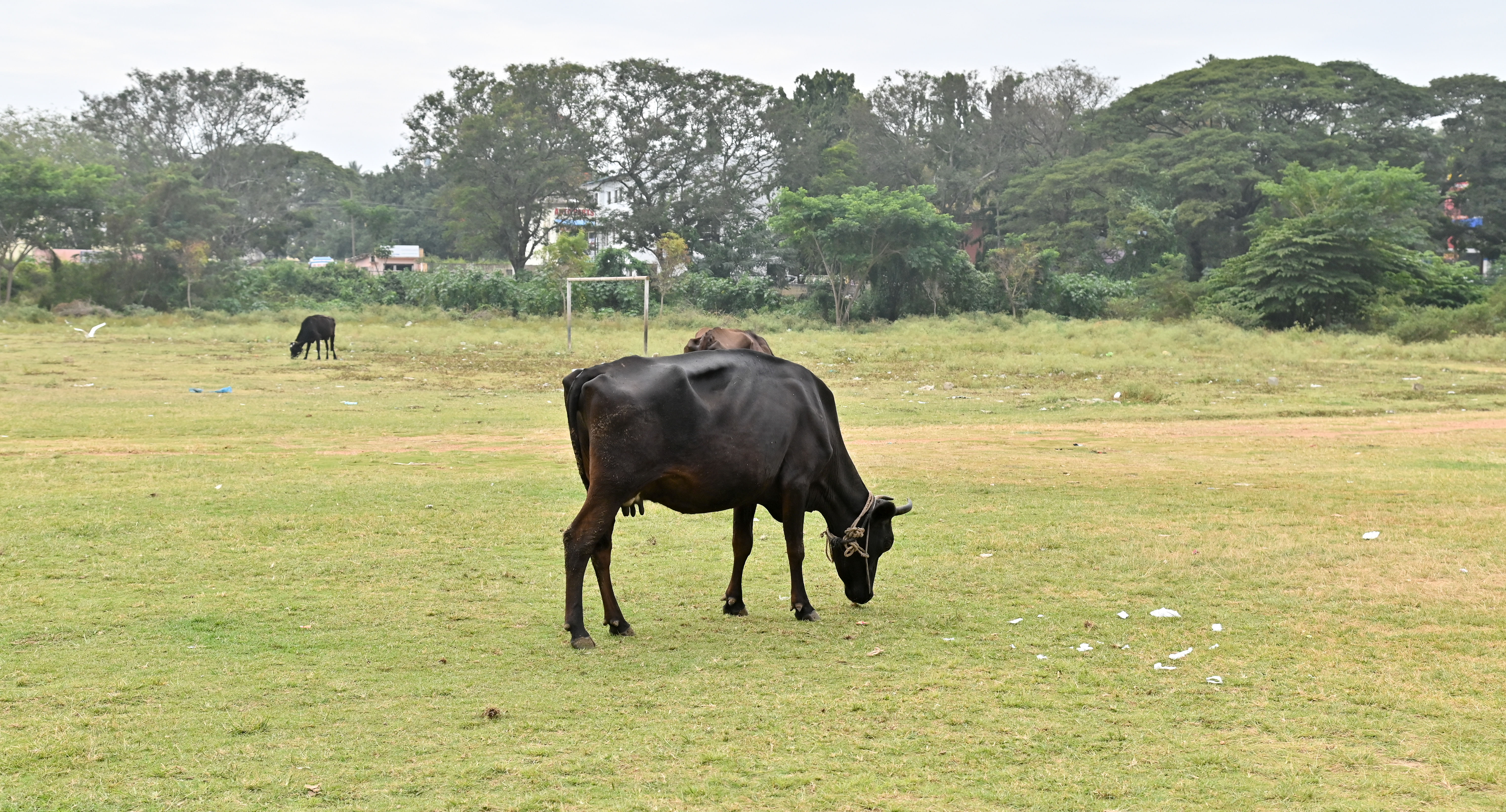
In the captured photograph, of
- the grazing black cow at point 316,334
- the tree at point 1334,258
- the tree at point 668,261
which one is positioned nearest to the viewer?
the grazing black cow at point 316,334

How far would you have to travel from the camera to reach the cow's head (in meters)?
8.34

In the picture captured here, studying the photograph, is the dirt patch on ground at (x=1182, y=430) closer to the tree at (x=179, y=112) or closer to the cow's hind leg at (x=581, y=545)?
the cow's hind leg at (x=581, y=545)

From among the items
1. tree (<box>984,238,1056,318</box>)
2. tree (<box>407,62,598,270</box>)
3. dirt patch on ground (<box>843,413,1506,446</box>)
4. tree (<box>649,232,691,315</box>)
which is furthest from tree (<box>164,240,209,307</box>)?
dirt patch on ground (<box>843,413,1506,446</box>)

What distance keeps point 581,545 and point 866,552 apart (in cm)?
196

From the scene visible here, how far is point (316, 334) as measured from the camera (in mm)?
35969

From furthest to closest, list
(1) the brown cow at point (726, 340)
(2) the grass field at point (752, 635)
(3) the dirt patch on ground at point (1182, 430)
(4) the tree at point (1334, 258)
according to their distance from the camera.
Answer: (4) the tree at point (1334, 258), (3) the dirt patch on ground at point (1182, 430), (1) the brown cow at point (726, 340), (2) the grass field at point (752, 635)

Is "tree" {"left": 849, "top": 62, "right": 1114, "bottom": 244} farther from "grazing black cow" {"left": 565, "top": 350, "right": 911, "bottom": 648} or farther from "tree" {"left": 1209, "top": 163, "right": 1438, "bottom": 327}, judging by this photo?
"grazing black cow" {"left": 565, "top": 350, "right": 911, "bottom": 648}

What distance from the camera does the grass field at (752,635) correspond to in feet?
17.4

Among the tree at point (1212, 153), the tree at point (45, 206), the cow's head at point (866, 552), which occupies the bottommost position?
the cow's head at point (866, 552)

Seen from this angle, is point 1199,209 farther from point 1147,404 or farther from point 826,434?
point 826,434

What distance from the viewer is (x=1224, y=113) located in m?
60.8

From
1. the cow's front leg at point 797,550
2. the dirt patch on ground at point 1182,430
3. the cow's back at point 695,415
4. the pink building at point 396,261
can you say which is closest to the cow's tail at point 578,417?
the cow's back at point 695,415

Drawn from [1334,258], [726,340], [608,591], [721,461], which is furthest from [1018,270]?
[608,591]

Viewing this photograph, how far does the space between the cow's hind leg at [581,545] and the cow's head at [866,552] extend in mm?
1675
